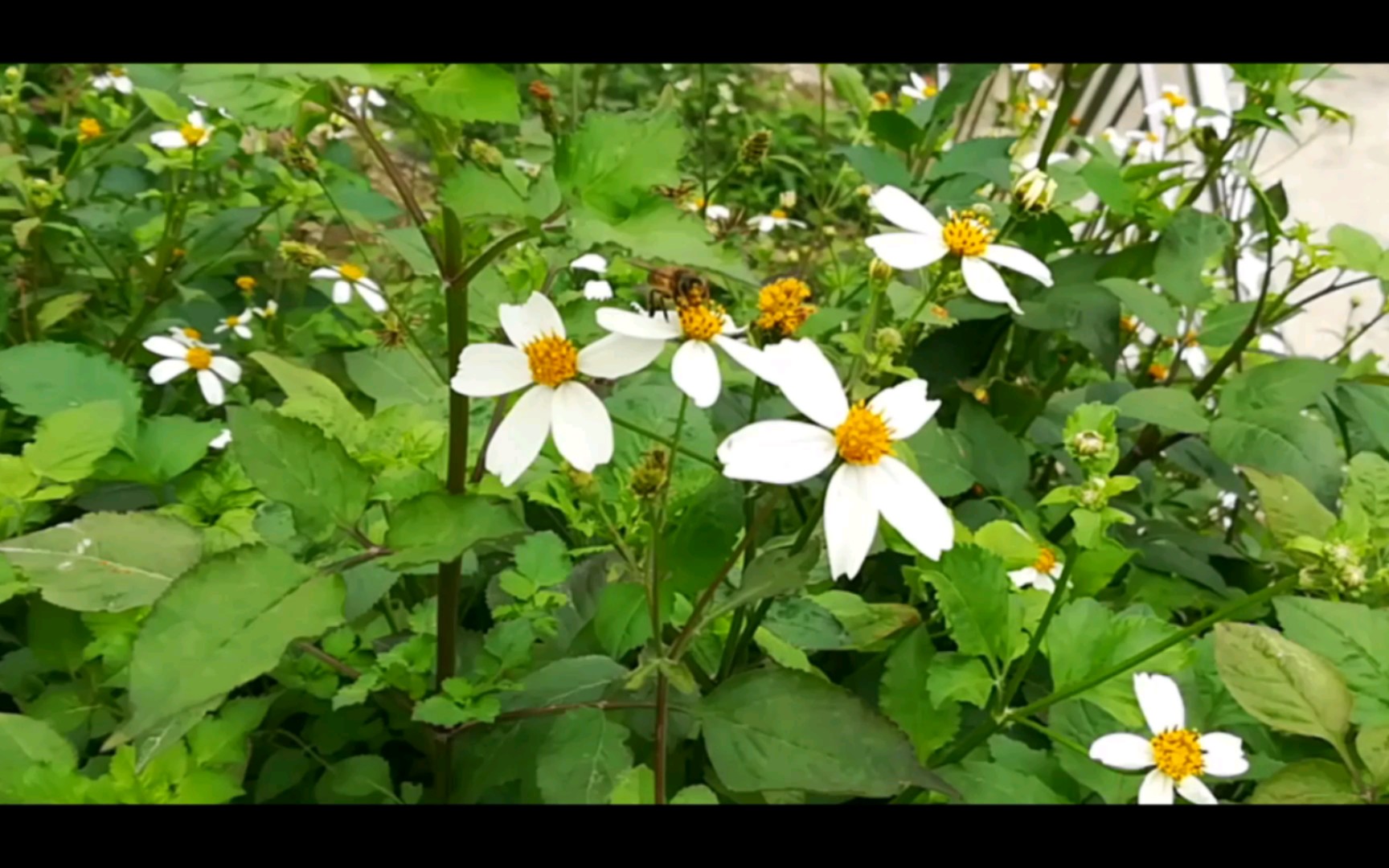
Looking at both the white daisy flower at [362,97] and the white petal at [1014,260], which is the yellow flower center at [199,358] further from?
the white petal at [1014,260]

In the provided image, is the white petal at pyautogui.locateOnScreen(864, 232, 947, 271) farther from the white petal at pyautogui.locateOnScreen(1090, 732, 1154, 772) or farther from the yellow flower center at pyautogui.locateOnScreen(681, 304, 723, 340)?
the white petal at pyautogui.locateOnScreen(1090, 732, 1154, 772)

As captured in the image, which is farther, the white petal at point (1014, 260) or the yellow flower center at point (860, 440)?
the white petal at point (1014, 260)

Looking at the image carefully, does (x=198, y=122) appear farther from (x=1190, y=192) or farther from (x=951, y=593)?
(x=1190, y=192)

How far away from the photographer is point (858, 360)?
566mm

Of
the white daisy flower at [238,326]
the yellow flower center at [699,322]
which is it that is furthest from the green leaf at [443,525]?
the white daisy flower at [238,326]

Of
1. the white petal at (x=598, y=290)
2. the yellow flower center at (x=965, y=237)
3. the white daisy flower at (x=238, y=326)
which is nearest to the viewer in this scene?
the yellow flower center at (x=965, y=237)

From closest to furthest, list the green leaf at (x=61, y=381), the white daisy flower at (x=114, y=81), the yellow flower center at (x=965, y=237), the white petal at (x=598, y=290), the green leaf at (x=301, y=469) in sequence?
the green leaf at (x=301, y=469)
the yellow flower center at (x=965, y=237)
the green leaf at (x=61, y=381)
the white petal at (x=598, y=290)
the white daisy flower at (x=114, y=81)

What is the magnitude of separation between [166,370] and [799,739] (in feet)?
2.55

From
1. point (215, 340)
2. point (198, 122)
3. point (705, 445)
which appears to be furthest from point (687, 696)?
point (198, 122)

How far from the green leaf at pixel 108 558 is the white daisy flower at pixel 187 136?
0.63 meters

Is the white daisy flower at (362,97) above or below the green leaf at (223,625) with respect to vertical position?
above

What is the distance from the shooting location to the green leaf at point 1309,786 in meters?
0.52

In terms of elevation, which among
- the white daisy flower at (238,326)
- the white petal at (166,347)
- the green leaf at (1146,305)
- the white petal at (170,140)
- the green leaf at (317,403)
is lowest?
the white daisy flower at (238,326)

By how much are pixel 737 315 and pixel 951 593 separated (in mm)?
450
